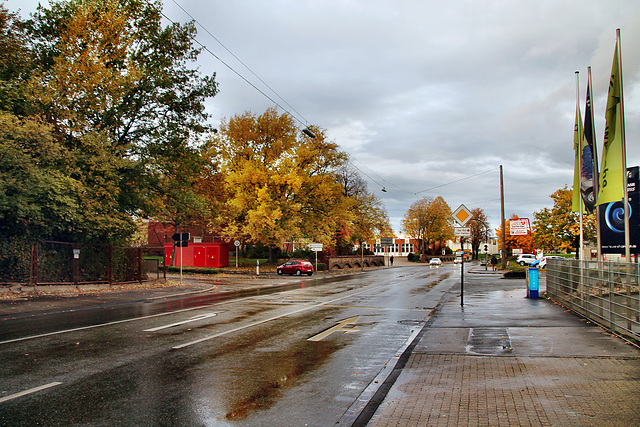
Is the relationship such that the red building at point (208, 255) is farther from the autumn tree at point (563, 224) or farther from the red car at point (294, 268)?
the autumn tree at point (563, 224)

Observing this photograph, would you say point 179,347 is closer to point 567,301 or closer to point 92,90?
point 567,301

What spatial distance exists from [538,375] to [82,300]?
624 inches

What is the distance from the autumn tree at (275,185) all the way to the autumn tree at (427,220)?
147ft

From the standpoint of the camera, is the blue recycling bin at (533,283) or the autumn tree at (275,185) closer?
the blue recycling bin at (533,283)

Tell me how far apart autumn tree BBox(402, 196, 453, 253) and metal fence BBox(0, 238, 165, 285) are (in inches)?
2696

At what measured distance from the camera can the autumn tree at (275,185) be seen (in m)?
40.5

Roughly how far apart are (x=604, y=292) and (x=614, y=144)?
4584mm

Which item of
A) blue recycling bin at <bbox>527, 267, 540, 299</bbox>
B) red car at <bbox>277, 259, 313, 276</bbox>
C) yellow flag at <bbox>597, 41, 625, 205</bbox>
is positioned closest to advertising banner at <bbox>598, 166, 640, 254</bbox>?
blue recycling bin at <bbox>527, 267, 540, 299</bbox>

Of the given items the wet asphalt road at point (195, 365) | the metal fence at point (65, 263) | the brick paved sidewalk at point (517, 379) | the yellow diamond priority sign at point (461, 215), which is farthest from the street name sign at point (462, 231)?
the metal fence at point (65, 263)

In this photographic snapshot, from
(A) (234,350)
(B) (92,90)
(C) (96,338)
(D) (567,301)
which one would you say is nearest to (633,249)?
(D) (567,301)

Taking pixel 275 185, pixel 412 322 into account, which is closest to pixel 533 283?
pixel 412 322

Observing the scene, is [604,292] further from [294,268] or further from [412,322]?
[294,268]

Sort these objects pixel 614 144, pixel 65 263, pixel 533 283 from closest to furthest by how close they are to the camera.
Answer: pixel 614 144, pixel 533 283, pixel 65 263

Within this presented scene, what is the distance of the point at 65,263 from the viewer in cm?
2069
